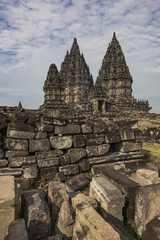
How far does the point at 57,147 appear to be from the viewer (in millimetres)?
4887

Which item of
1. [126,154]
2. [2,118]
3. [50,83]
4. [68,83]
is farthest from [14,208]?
[68,83]

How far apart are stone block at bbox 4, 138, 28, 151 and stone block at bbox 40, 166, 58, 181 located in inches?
33.1

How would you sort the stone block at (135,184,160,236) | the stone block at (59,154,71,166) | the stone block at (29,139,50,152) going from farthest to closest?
the stone block at (59,154,71,166) → the stone block at (29,139,50,152) → the stone block at (135,184,160,236)

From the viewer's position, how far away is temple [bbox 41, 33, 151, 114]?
129ft

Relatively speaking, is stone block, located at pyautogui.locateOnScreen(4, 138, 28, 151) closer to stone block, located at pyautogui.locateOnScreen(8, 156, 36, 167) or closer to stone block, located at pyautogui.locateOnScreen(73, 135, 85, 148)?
stone block, located at pyautogui.locateOnScreen(8, 156, 36, 167)

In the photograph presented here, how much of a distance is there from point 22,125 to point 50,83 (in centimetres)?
2019

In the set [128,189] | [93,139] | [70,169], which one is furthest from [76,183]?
[93,139]

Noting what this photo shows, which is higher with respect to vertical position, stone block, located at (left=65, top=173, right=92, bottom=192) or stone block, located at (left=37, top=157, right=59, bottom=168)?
stone block, located at (left=37, top=157, right=59, bottom=168)

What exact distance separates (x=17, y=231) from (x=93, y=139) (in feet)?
12.0

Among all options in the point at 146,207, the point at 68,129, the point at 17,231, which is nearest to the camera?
the point at 17,231

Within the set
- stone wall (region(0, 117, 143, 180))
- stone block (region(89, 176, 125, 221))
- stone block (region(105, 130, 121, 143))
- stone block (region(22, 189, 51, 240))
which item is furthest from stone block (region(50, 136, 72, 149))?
stone block (region(22, 189, 51, 240))

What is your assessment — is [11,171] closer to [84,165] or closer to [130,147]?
[84,165]

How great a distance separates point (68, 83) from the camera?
52.4 metres

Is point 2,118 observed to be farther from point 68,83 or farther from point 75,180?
point 68,83
